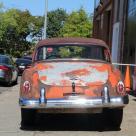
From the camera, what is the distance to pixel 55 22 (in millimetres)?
86188

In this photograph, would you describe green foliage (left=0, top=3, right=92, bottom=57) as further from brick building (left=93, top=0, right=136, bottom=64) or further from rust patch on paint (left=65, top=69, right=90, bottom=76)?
rust patch on paint (left=65, top=69, right=90, bottom=76)

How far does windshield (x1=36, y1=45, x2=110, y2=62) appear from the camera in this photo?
12125 millimetres

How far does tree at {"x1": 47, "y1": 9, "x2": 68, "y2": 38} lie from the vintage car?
71.0 meters

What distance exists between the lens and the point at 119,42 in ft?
95.6

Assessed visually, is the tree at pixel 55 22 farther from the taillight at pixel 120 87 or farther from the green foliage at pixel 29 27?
the taillight at pixel 120 87

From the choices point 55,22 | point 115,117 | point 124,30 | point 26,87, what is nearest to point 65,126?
point 115,117

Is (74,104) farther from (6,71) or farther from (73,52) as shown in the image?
(6,71)

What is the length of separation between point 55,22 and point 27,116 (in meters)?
75.6

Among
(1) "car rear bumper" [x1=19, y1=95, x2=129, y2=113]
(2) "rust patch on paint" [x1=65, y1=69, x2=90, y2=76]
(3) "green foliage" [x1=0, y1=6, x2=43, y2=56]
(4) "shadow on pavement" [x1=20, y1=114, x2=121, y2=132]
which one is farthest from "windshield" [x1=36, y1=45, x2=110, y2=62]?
(3) "green foliage" [x1=0, y1=6, x2=43, y2=56]

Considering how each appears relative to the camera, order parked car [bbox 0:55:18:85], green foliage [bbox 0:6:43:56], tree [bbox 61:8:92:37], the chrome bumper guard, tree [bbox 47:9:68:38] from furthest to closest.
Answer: tree [bbox 47:9:68:38], green foliage [bbox 0:6:43:56], tree [bbox 61:8:92:37], parked car [bbox 0:55:18:85], the chrome bumper guard

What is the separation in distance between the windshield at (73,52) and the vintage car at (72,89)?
579 millimetres

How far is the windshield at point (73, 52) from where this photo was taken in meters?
12.1

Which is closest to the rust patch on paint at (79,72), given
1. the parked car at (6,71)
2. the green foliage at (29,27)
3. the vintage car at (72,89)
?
the vintage car at (72,89)

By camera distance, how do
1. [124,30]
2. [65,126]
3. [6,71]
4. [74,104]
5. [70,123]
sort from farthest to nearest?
1. [124,30]
2. [6,71]
3. [70,123]
4. [65,126]
5. [74,104]
